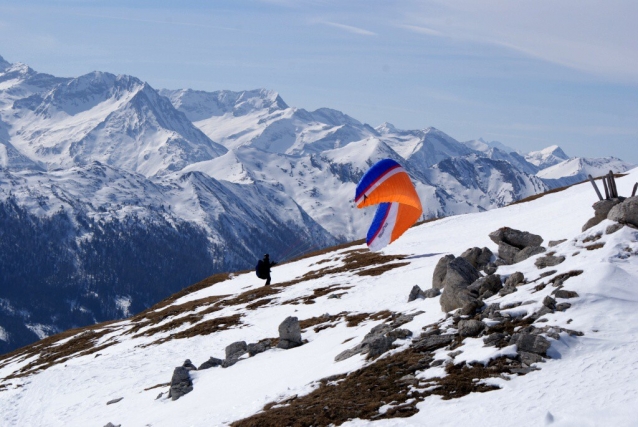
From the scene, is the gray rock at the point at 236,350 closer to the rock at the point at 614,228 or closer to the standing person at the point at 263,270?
the rock at the point at 614,228

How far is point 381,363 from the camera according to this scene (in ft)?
67.8

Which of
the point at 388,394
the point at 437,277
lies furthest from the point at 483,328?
the point at 437,277

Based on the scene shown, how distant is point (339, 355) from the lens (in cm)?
2361

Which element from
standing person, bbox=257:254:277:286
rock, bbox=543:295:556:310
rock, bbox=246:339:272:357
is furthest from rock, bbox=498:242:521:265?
standing person, bbox=257:254:277:286

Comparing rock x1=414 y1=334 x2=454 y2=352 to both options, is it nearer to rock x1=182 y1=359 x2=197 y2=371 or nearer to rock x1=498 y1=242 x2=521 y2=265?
rock x1=498 y1=242 x2=521 y2=265

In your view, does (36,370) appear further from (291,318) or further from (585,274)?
(585,274)

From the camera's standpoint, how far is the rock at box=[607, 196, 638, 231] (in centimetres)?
2398

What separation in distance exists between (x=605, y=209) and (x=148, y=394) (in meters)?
21.1

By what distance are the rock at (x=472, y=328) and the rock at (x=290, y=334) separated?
10614mm

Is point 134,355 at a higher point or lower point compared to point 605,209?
lower

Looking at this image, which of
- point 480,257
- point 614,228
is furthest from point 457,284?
point 614,228

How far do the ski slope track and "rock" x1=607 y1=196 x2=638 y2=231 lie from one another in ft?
1.97

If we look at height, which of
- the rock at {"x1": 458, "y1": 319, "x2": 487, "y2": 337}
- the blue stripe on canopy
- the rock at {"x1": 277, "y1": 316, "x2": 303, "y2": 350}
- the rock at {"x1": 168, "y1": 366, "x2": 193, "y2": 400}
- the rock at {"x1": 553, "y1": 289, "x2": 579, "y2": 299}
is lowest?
the rock at {"x1": 168, "y1": 366, "x2": 193, "y2": 400}

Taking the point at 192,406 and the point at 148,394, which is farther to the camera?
the point at 148,394
